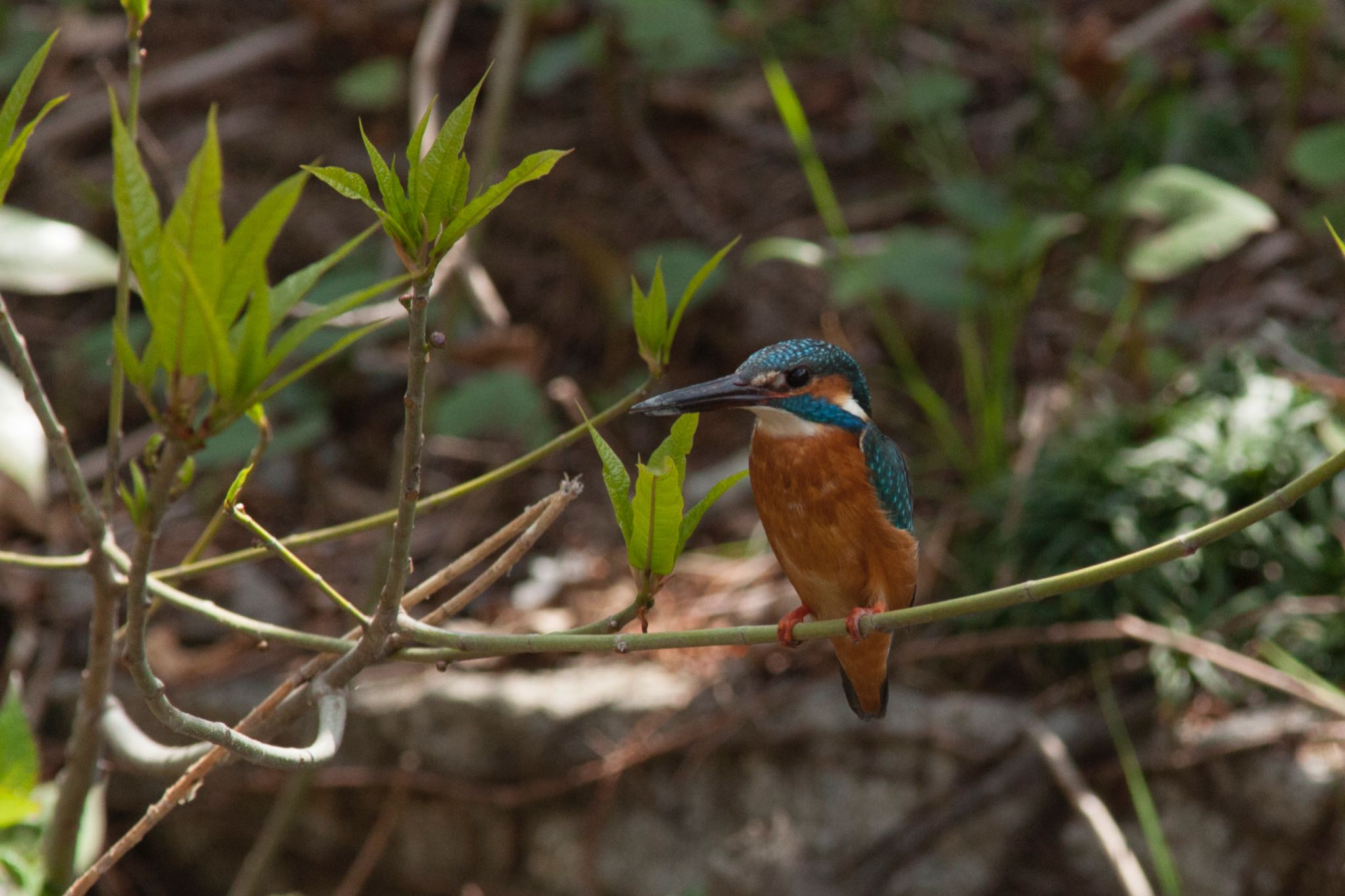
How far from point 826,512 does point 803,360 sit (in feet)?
0.90

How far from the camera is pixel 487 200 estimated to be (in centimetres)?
95

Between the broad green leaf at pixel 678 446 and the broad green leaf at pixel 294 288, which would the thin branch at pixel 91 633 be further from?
the broad green leaf at pixel 678 446

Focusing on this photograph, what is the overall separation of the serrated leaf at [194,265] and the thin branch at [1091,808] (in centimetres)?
285

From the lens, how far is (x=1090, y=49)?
4.62 meters

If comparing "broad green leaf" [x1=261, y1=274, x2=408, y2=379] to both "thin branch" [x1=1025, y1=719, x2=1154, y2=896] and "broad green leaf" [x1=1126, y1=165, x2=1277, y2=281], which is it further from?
"broad green leaf" [x1=1126, y1=165, x2=1277, y2=281]

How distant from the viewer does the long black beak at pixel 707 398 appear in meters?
1.29

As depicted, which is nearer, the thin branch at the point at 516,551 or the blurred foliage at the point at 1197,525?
the thin branch at the point at 516,551

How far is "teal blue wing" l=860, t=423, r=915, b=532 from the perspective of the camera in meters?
1.82

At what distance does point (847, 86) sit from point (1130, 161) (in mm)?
1484

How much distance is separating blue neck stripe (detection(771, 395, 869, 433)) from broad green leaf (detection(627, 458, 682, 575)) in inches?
17.3

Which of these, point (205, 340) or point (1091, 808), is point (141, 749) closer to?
point (205, 340)

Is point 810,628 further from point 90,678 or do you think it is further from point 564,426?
point 564,426

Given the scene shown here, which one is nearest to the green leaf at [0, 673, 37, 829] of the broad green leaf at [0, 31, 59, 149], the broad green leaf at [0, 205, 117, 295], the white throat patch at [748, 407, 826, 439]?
the broad green leaf at [0, 205, 117, 295]

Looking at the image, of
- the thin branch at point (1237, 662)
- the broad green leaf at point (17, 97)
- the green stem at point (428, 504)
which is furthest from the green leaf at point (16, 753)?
the thin branch at point (1237, 662)
